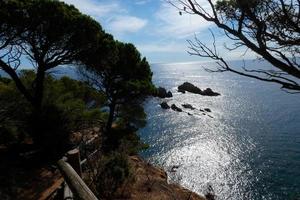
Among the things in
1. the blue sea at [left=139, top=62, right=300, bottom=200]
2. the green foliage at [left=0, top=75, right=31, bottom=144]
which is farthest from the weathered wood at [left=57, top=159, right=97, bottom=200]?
the blue sea at [left=139, top=62, right=300, bottom=200]

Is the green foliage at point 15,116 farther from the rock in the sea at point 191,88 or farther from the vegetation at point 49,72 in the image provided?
the rock in the sea at point 191,88

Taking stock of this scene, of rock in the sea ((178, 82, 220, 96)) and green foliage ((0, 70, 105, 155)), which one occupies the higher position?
green foliage ((0, 70, 105, 155))

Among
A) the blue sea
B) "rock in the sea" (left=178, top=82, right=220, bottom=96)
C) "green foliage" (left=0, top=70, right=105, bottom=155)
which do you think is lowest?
the blue sea

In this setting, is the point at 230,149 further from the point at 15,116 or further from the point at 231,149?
the point at 15,116

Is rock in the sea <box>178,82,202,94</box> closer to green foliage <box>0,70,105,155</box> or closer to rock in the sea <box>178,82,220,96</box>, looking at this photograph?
rock in the sea <box>178,82,220,96</box>

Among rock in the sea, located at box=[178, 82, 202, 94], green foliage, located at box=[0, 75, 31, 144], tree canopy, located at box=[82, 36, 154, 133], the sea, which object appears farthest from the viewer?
rock in the sea, located at box=[178, 82, 202, 94]

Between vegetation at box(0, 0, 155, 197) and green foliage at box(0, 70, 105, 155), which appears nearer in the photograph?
vegetation at box(0, 0, 155, 197)

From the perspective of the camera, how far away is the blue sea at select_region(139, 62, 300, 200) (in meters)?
30.3

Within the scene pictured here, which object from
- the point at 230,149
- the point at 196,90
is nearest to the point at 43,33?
the point at 230,149

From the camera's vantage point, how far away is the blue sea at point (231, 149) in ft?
99.6

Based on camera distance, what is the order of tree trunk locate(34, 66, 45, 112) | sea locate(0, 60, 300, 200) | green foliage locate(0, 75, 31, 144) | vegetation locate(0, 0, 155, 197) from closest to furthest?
vegetation locate(0, 0, 155, 197)
green foliage locate(0, 75, 31, 144)
tree trunk locate(34, 66, 45, 112)
sea locate(0, 60, 300, 200)

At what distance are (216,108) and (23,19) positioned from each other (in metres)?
62.8

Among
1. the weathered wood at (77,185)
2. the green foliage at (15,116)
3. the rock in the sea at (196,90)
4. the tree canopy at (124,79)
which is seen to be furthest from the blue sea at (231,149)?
the rock in the sea at (196,90)

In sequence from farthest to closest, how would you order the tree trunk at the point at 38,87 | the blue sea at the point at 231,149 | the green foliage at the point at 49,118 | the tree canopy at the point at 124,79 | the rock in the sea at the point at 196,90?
the rock in the sea at the point at 196,90
the blue sea at the point at 231,149
the tree canopy at the point at 124,79
the tree trunk at the point at 38,87
the green foliage at the point at 49,118
